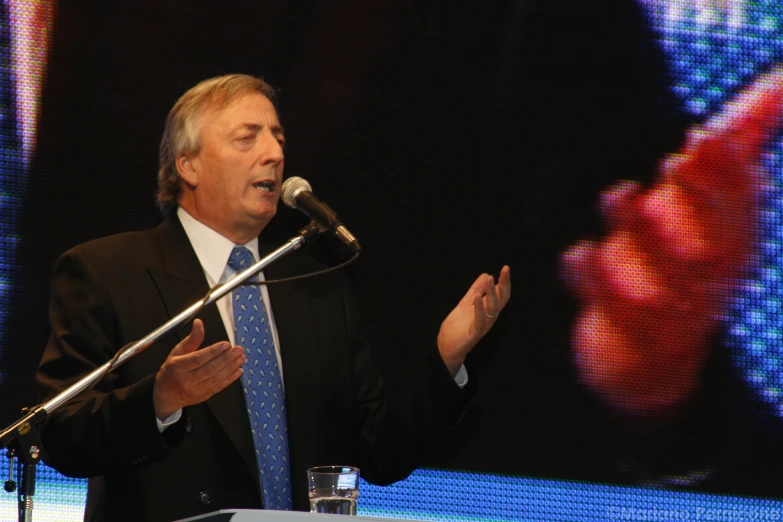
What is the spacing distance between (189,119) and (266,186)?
30 centimetres

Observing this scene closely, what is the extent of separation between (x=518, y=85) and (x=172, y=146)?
1093mm

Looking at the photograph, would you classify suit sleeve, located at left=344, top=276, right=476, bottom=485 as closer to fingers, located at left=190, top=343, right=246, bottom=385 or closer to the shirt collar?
the shirt collar

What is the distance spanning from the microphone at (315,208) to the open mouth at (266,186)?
0.39 m

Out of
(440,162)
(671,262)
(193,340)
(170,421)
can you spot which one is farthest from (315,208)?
(671,262)

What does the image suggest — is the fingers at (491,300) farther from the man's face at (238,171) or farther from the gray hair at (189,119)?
the gray hair at (189,119)

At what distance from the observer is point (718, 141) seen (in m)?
3.38

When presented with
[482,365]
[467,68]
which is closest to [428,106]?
[467,68]

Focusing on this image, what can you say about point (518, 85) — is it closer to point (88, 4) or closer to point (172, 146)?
point (172, 146)

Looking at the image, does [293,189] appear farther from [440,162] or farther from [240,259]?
[440,162]

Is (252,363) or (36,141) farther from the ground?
(36,141)

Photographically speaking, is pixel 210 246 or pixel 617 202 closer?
pixel 210 246

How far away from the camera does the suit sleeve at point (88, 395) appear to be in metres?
2.21

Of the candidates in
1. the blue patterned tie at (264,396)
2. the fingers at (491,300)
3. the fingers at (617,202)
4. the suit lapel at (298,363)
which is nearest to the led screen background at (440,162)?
the fingers at (617,202)

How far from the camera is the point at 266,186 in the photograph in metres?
2.81
